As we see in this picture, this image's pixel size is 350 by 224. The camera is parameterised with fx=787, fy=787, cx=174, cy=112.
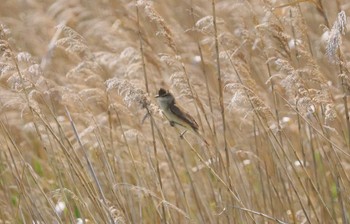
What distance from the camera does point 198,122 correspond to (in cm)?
392

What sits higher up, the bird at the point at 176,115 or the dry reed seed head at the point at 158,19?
the dry reed seed head at the point at 158,19

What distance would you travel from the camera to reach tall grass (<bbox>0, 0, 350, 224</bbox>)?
2811mm

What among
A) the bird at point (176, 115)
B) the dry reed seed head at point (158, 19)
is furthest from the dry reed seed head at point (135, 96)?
the bird at point (176, 115)

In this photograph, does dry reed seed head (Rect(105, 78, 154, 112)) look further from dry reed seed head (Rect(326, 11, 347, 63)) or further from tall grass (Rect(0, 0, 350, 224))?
dry reed seed head (Rect(326, 11, 347, 63))

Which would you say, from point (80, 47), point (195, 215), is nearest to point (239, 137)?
point (195, 215)

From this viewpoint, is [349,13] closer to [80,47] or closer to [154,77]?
[154,77]

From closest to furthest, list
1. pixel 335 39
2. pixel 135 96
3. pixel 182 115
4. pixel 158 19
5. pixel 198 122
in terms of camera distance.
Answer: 1. pixel 335 39
2. pixel 135 96
3. pixel 158 19
4. pixel 182 115
5. pixel 198 122

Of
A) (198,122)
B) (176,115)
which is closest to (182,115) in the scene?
(176,115)

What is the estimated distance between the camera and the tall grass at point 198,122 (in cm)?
281

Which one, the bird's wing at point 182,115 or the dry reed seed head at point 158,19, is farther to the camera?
the bird's wing at point 182,115

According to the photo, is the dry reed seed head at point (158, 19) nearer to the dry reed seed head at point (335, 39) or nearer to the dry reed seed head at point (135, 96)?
the dry reed seed head at point (135, 96)

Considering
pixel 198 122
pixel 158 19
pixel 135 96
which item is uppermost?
pixel 158 19

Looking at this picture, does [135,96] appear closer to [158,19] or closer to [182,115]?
[158,19]

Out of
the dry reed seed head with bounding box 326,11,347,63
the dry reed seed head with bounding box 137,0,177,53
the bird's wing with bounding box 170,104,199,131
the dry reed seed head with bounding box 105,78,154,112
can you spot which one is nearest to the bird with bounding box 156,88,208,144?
the bird's wing with bounding box 170,104,199,131
